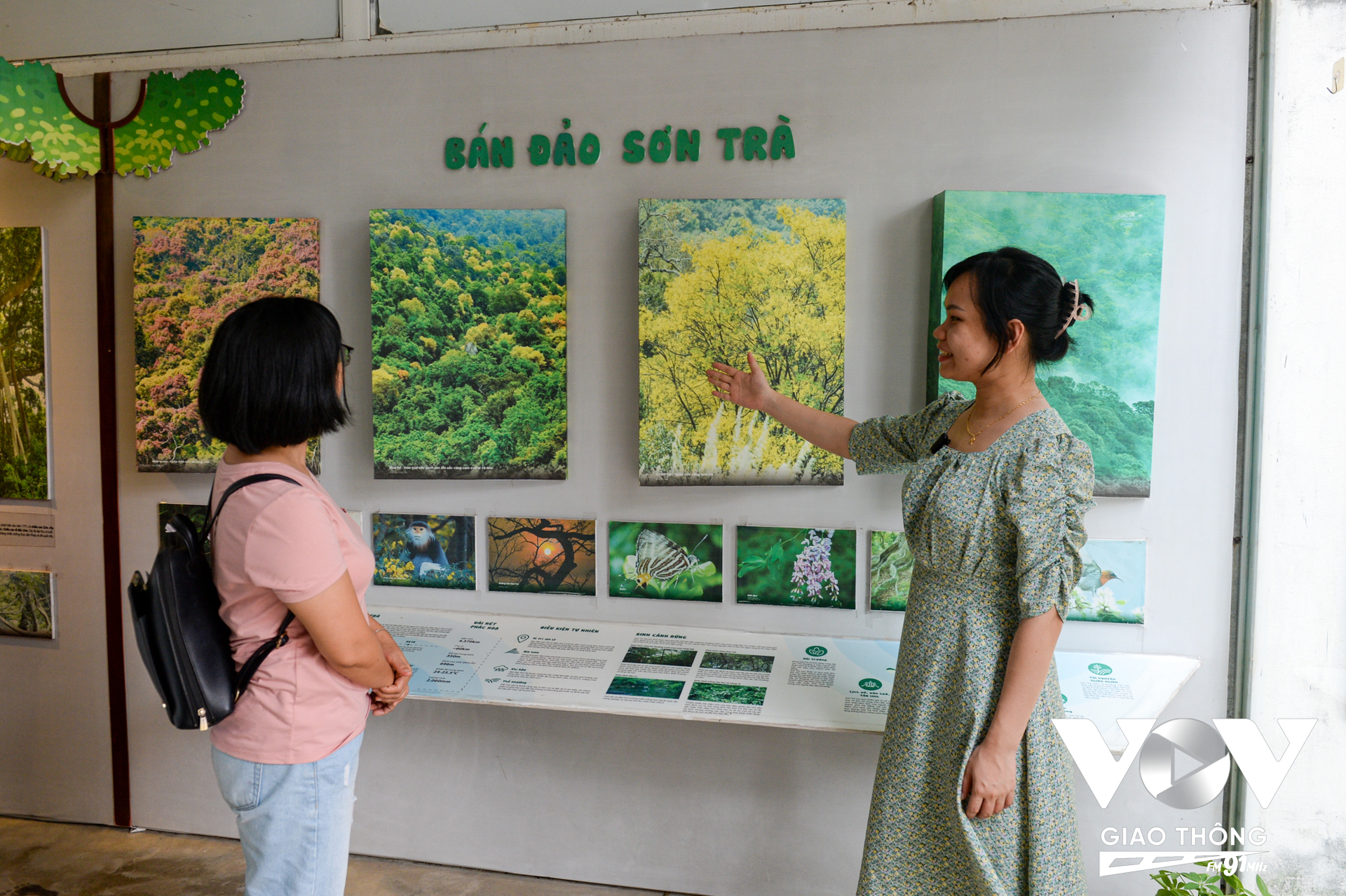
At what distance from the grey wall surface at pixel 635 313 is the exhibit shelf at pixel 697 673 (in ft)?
0.28

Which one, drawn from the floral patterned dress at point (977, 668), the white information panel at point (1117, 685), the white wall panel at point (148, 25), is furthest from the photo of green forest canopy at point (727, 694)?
the white wall panel at point (148, 25)

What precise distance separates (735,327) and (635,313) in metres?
0.32

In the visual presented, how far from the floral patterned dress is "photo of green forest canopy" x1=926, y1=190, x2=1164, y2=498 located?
2.07ft

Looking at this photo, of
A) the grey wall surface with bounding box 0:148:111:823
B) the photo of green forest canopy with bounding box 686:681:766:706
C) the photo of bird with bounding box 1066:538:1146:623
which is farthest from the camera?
the grey wall surface with bounding box 0:148:111:823

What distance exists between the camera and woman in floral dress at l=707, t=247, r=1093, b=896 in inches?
60.6

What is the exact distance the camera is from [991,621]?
163 centimetres

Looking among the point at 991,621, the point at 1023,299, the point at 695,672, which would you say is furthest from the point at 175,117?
the point at 991,621

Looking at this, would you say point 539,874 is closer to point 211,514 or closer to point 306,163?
point 211,514

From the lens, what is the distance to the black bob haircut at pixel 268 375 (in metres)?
1.39

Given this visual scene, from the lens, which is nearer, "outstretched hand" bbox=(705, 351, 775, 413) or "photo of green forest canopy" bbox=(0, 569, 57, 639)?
"outstretched hand" bbox=(705, 351, 775, 413)

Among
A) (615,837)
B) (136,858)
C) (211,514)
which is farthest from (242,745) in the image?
(136,858)

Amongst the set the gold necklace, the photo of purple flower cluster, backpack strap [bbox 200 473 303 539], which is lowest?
the photo of purple flower cluster

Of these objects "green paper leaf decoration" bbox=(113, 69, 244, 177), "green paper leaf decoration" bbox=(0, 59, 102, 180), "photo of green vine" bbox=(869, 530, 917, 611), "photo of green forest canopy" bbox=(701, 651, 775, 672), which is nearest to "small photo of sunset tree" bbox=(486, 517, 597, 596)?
"photo of green forest canopy" bbox=(701, 651, 775, 672)

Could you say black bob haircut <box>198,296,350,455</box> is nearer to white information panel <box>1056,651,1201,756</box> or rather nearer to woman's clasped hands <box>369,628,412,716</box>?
woman's clasped hands <box>369,628,412,716</box>
